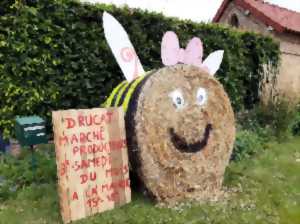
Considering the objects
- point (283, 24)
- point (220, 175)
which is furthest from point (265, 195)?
point (283, 24)

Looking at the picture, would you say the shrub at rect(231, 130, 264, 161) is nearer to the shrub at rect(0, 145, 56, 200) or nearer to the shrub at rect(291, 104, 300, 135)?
the shrub at rect(291, 104, 300, 135)

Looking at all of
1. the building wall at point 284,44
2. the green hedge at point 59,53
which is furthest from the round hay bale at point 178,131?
the building wall at point 284,44

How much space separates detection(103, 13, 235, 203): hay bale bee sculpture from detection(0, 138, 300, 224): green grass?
307mm

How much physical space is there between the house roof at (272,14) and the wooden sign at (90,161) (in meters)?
12.7

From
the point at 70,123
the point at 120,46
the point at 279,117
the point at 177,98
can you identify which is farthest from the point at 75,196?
the point at 279,117

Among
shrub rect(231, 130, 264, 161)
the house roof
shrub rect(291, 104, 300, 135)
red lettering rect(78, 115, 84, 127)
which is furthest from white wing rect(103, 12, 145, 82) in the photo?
the house roof

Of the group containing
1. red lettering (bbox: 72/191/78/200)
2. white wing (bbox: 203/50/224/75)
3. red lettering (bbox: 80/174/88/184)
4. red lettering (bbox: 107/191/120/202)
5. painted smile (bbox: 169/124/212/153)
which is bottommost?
red lettering (bbox: 107/191/120/202)

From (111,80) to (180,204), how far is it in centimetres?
320

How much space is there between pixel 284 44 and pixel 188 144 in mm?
12106

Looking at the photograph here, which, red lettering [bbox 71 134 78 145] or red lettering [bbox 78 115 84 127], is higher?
red lettering [bbox 78 115 84 127]

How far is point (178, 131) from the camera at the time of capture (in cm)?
457

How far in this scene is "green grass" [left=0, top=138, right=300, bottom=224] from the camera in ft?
12.9

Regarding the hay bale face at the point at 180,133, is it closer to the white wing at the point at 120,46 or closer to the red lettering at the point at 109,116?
the red lettering at the point at 109,116

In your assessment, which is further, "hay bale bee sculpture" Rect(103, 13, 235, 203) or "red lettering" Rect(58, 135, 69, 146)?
"hay bale bee sculpture" Rect(103, 13, 235, 203)
